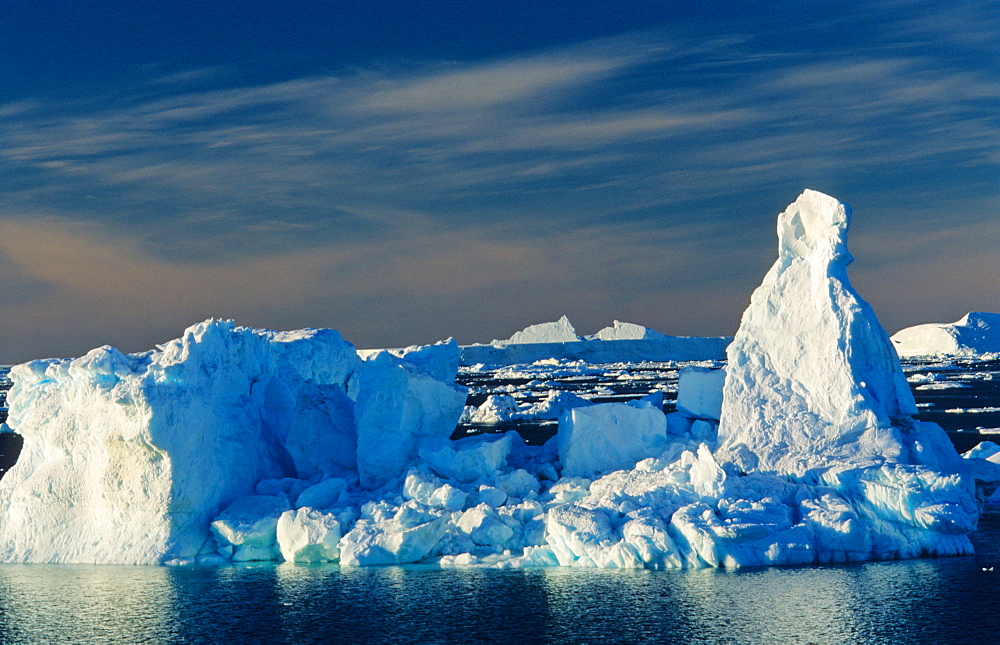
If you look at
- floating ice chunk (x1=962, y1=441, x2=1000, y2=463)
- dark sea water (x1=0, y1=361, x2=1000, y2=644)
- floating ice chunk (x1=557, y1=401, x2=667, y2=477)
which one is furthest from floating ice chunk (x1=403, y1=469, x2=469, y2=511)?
floating ice chunk (x1=962, y1=441, x2=1000, y2=463)

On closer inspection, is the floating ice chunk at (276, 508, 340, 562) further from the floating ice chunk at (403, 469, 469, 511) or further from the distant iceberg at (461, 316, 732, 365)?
the distant iceberg at (461, 316, 732, 365)

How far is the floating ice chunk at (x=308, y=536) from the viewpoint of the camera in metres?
16.1

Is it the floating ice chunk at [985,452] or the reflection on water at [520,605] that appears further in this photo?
the floating ice chunk at [985,452]

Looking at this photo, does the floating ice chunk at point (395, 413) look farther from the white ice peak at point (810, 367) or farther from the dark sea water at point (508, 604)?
the white ice peak at point (810, 367)

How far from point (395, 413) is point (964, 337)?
301ft

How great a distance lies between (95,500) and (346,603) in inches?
231

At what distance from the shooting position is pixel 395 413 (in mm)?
18859

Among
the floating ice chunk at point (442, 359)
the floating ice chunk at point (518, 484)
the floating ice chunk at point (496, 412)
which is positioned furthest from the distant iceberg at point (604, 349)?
the floating ice chunk at point (518, 484)

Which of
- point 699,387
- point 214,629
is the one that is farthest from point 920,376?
point 214,629

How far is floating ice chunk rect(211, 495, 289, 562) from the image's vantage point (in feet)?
54.3

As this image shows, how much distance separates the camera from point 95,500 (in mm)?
17422

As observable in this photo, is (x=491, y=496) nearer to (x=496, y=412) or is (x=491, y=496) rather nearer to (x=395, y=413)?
(x=395, y=413)

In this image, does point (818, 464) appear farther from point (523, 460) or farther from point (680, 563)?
point (523, 460)

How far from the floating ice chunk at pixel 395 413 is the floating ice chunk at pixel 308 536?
83.3 inches
